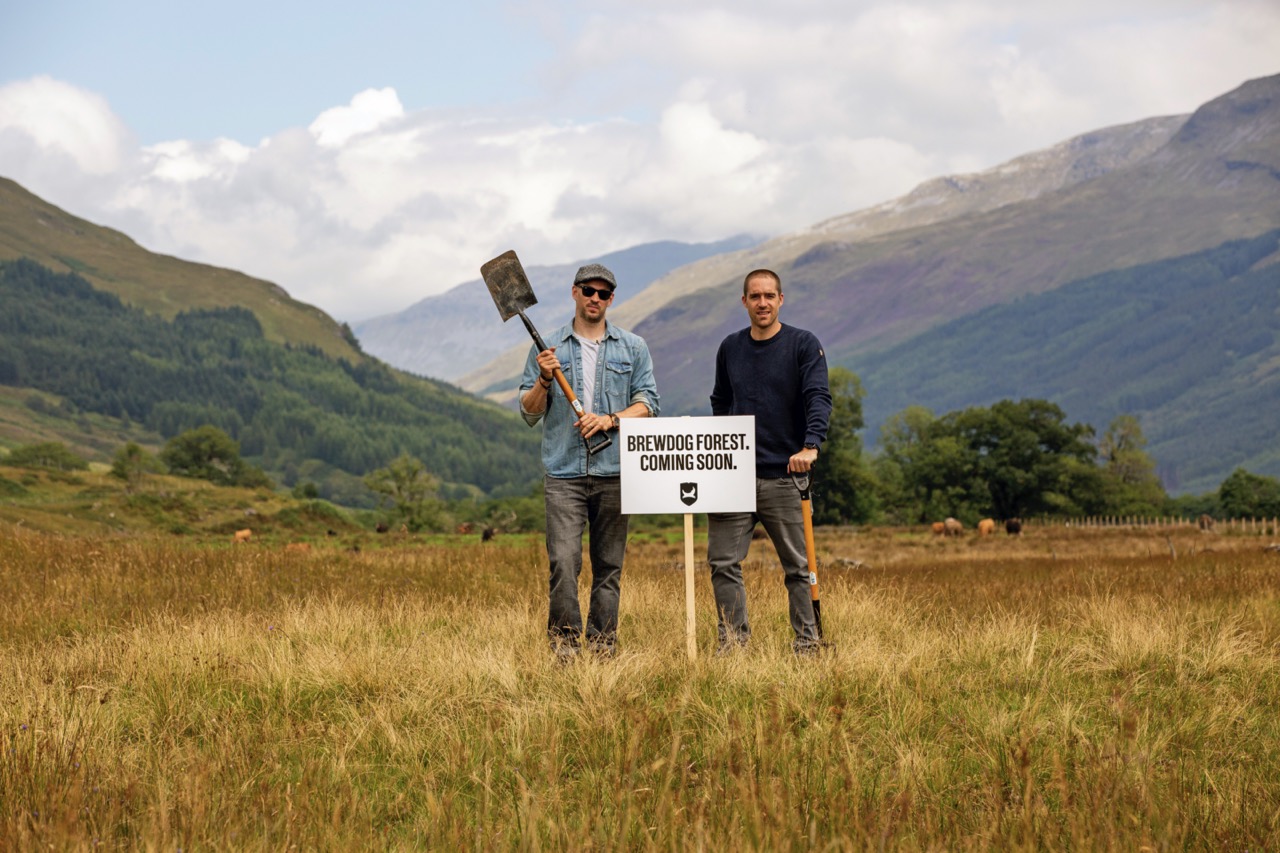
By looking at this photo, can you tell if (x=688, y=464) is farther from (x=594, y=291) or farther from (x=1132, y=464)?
(x=1132, y=464)

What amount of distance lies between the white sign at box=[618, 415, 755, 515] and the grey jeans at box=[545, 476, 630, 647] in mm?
274

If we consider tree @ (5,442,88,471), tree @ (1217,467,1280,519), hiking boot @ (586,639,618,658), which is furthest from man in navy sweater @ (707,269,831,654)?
tree @ (5,442,88,471)

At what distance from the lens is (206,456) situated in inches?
4210

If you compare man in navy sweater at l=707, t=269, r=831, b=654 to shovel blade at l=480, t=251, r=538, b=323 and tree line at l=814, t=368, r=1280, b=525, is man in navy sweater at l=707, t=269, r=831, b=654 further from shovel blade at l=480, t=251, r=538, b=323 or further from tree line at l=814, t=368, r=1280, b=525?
tree line at l=814, t=368, r=1280, b=525

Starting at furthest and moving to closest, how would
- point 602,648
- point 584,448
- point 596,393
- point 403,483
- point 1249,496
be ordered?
point 403,483, point 1249,496, point 596,393, point 584,448, point 602,648

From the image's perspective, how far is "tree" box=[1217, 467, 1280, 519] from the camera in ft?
309

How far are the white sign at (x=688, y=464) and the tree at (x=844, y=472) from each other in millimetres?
68041

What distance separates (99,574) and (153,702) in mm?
6705

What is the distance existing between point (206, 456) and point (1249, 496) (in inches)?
3756

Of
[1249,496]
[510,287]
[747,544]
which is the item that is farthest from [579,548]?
[1249,496]

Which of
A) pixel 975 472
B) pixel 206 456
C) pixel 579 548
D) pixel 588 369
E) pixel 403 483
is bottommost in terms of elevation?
pixel 579 548

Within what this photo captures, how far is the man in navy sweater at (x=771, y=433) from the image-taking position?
7.88m

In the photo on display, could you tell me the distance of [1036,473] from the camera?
266ft

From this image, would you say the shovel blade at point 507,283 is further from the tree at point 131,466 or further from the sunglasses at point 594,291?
the tree at point 131,466
